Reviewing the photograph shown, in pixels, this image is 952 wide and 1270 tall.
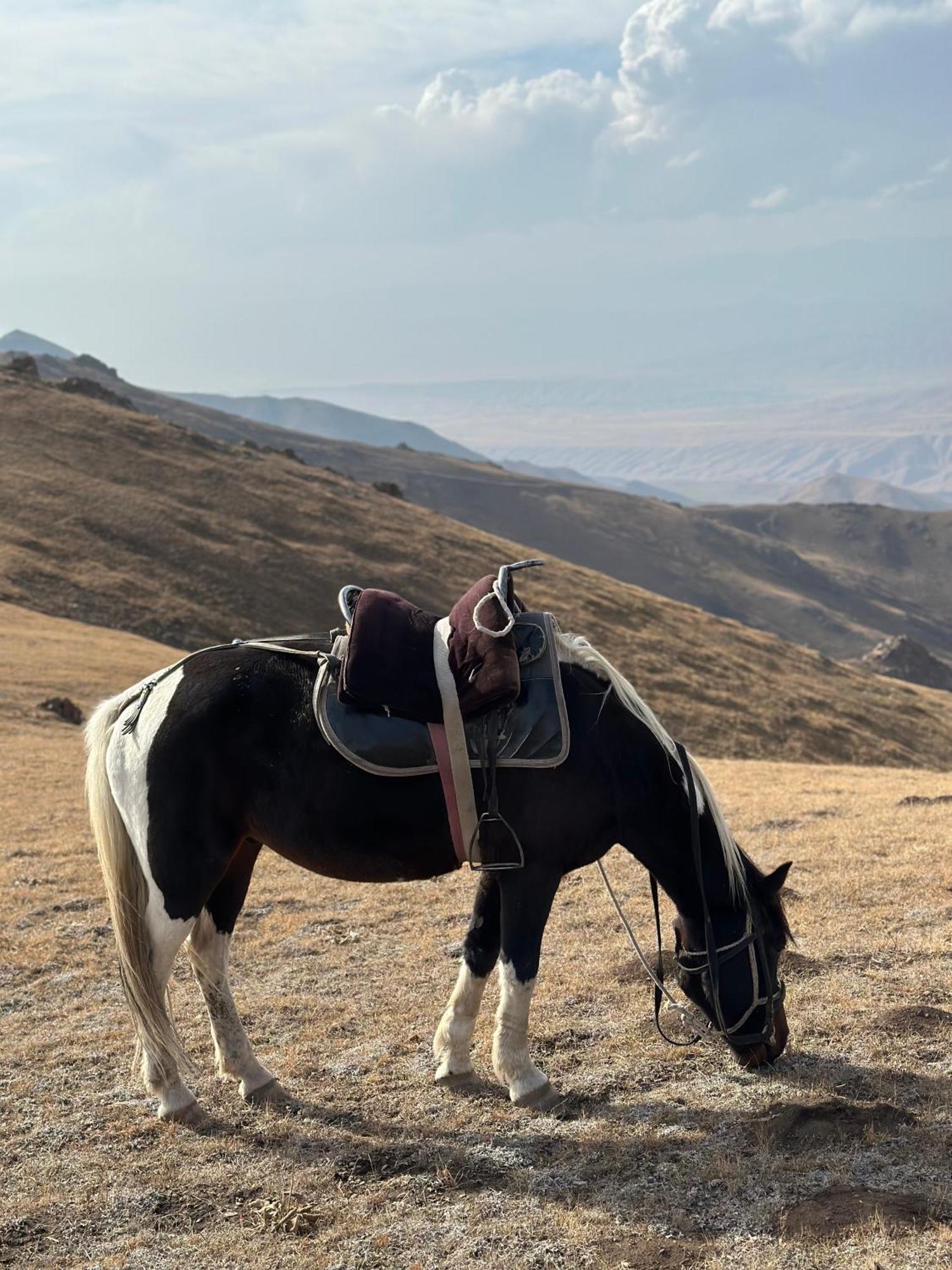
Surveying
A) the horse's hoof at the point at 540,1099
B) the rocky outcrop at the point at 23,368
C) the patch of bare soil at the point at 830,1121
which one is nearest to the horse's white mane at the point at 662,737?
the patch of bare soil at the point at 830,1121

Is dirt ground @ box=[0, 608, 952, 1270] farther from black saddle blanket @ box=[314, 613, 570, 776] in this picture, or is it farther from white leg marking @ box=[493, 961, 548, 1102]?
black saddle blanket @ box=[314, 613, 570, 776]

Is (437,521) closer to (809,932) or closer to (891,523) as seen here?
(809,932)

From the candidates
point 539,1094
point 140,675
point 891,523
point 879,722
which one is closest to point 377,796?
point 539,1094

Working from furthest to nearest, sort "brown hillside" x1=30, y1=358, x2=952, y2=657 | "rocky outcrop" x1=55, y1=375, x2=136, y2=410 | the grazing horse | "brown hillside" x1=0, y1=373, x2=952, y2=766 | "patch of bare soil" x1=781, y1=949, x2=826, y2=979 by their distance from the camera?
"brown hillside" x1=30, y1=358, x2=952, y2=657
"rocky outcrop" x1=55, y1=375, x2=136, y2=410
"brown hillside" x1=0, y1=373, x2=952, y2=766
"patch of bare soil" x1=781, y1=949, x2=826, y2=979
the grazing horse

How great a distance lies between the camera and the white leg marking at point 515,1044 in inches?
202

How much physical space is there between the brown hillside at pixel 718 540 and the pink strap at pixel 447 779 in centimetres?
8288

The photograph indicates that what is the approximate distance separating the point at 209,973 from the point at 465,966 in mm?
1389

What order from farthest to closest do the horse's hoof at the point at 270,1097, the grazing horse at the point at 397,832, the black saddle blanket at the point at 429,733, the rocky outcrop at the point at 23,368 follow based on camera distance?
the rocky outcrop at the point at 23,368
the horse's hoof at the point at 270,1097
the grazing horse at the point at 397,832
the black saddle blanket at the point at 429,733

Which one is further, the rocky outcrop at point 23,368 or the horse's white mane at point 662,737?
the rocky outcrop at point 23,368

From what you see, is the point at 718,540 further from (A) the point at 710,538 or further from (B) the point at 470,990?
(B) the point at 470,990

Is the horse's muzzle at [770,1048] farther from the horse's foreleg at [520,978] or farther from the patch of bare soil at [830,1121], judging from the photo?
the horse's foreleg at [520,978]

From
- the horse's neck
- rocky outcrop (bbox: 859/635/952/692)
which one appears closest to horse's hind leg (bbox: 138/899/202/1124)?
the horse's neck

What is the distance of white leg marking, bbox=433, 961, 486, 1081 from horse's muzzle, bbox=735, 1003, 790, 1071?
1.38m

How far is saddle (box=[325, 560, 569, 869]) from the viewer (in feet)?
16.3
